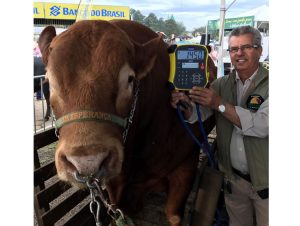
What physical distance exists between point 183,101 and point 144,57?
1.64ft

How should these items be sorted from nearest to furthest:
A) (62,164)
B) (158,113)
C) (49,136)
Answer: (62,164), (158,113), (49,136)

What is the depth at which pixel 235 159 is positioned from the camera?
8.41 feet

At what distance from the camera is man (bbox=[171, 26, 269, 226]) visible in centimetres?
230

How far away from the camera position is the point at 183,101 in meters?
2.49

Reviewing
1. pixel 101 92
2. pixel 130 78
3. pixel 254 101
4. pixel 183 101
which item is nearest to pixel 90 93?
pixel 101 92

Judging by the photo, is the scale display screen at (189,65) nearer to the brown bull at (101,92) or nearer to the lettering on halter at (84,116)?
the brown bull at (101,92)

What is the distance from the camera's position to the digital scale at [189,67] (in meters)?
2.40

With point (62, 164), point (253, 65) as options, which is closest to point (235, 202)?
point (253, 65)

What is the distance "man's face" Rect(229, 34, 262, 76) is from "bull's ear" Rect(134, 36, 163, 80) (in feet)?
2.03

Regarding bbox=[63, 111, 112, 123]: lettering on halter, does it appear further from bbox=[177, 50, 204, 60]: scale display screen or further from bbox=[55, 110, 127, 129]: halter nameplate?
bbox=[177, 50, 204, 60]: scale display screen

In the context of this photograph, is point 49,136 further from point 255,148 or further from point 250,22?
point 250,22

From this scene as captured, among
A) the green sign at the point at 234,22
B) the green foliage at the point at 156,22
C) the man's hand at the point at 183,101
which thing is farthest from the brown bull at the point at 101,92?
the green sign at the point at 234,22

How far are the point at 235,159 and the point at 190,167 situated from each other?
65cm

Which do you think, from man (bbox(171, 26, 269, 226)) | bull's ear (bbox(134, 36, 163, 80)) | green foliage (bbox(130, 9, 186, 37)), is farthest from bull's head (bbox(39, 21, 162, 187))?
green foliage (bbox(130, 9, 186, 37))
